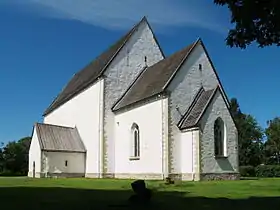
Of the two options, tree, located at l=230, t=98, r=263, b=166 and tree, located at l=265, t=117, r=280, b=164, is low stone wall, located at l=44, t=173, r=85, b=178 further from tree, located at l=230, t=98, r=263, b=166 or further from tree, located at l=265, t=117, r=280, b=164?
tree, located at l=265, t=117, r=280, b=164

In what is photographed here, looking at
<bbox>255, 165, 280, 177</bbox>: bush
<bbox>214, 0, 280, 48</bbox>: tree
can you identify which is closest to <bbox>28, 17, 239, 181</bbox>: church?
<bbox>255, 165, 280, 177</bbox>: bush

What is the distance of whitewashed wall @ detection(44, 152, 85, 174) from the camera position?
41.4m

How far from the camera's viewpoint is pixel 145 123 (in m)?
36.6

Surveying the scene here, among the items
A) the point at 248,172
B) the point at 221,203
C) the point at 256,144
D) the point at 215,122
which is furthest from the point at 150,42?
the point at 256,144

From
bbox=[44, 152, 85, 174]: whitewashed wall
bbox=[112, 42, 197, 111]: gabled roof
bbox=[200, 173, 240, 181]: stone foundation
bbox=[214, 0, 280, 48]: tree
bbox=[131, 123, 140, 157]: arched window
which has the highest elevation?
bbox=[112, 42, 197, 111]: gabled roof

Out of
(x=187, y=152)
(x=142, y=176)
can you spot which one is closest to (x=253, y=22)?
(x=187, y=152)

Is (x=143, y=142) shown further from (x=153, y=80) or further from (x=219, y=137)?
(x=219, y=137)

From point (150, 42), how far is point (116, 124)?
1011 centimetres

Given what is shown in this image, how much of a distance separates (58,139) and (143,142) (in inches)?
450

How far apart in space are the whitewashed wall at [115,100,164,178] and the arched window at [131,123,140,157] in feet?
1.17

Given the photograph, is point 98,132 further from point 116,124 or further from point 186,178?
point 186,178

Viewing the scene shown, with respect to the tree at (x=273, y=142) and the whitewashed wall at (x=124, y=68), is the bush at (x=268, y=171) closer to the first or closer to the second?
the whitewashed wall at (x=124, y=68)

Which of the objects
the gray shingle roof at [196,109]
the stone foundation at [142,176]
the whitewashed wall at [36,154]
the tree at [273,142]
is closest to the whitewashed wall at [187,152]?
the gray shingle roof at [196,109]

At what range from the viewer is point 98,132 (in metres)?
41.2
